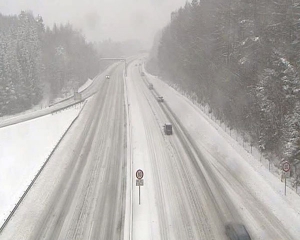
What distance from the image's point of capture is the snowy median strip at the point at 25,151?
85.0 ft

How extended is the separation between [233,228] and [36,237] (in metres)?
11.9

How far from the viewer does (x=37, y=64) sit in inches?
3164

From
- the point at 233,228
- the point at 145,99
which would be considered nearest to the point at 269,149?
the point at 233,228

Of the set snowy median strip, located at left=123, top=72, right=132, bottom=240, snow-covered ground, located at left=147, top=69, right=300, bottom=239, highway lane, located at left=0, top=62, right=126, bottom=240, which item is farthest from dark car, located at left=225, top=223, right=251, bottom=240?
highway lane, located at left=0, top=62, right=126, bottom=240

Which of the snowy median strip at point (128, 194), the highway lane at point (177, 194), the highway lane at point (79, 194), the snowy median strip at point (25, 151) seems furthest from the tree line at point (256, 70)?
the snowy median strip at point (25, 151)

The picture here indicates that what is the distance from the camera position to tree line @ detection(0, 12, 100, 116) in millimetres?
69163

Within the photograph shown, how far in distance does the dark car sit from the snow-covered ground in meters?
1.37

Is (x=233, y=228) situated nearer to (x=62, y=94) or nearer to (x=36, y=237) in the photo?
(x=36, y=237)

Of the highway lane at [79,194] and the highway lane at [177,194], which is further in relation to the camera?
the highway lane at [79,194]

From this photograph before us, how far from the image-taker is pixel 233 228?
18.1m

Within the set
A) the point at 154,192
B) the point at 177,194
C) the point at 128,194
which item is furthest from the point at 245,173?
the point at 128,194

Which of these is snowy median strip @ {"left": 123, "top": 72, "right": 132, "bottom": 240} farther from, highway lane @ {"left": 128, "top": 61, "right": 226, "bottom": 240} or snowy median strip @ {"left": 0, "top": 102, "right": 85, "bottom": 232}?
snowy median strip @ {"left": 0, "top": 102, "right": 85, "bottom": 232}

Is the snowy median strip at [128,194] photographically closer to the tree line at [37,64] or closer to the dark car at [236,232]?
the dark car at [236,232]

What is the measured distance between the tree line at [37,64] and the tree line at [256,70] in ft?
137
